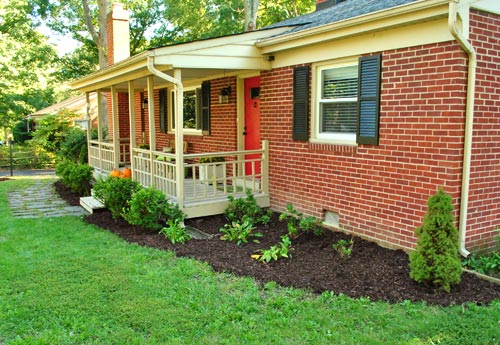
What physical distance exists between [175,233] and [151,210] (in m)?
0.66

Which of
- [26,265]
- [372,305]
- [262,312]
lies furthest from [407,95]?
[26,265]

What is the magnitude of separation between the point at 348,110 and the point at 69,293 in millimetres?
4409

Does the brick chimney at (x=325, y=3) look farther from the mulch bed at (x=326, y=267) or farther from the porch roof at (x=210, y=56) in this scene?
the mulch bed at (x=326, y=267)

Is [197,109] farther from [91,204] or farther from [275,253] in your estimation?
[275,253]

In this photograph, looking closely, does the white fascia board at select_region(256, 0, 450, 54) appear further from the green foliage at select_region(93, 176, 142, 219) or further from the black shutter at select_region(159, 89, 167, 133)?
the black shutter at select_region(159, 89, 167, 133)

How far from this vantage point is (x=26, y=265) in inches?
210

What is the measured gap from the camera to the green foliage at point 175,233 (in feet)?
21.0

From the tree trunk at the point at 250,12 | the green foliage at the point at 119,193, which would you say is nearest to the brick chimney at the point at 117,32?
the tree trunk at the point at 250,12

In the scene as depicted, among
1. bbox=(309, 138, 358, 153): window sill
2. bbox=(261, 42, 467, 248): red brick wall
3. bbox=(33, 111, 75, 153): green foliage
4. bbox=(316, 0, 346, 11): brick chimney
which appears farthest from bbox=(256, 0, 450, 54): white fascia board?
bbox=(33, 111, 75, 153): green foliage

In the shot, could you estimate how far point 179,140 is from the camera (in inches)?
276

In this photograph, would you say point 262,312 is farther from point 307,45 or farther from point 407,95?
point 307,45

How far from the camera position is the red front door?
8812mm

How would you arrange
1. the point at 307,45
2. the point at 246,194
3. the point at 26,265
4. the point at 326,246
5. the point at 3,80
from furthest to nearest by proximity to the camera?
the point at 3,80 → the point at 246,194 → the point at 307,45 → the point at 326,246 → the point at 26,265

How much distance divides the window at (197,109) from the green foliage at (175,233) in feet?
13.1
